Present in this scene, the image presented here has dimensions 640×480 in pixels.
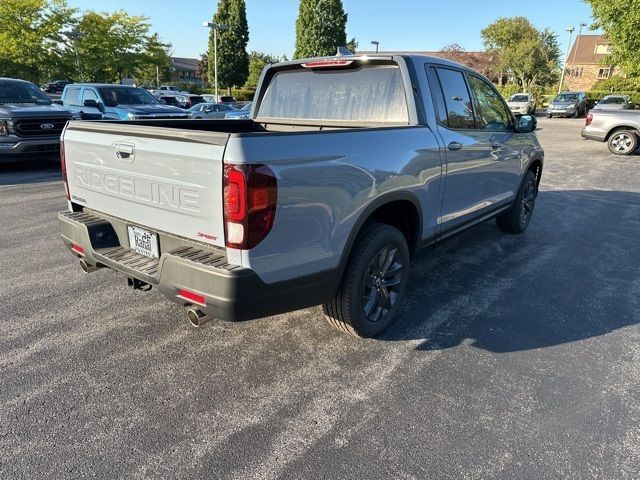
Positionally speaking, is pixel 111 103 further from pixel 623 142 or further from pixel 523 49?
pixel 523 49

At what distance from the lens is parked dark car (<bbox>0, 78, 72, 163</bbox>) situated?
8766 millimetres

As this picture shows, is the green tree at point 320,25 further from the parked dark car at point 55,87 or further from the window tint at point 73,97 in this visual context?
the window tint at point 73,97

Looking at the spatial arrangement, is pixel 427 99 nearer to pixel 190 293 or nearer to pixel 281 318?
pixel 281 318

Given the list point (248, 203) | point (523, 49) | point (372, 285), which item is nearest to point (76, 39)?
point (372, 285)

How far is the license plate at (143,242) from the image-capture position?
2783mm

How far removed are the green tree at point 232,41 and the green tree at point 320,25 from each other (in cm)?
740

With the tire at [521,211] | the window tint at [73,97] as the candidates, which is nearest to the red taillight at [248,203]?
the tire at [521,211]

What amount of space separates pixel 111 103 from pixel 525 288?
37.1 feet

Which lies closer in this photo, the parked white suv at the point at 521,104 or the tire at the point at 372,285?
the tire at the point at 372,285

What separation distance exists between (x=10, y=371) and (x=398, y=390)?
2.41m

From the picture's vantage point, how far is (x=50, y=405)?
251 cm

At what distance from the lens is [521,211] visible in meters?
5.75

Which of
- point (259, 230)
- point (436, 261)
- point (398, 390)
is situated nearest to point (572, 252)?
point (436, 261)

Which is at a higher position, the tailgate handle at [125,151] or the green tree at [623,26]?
the green tree at [623,26]
